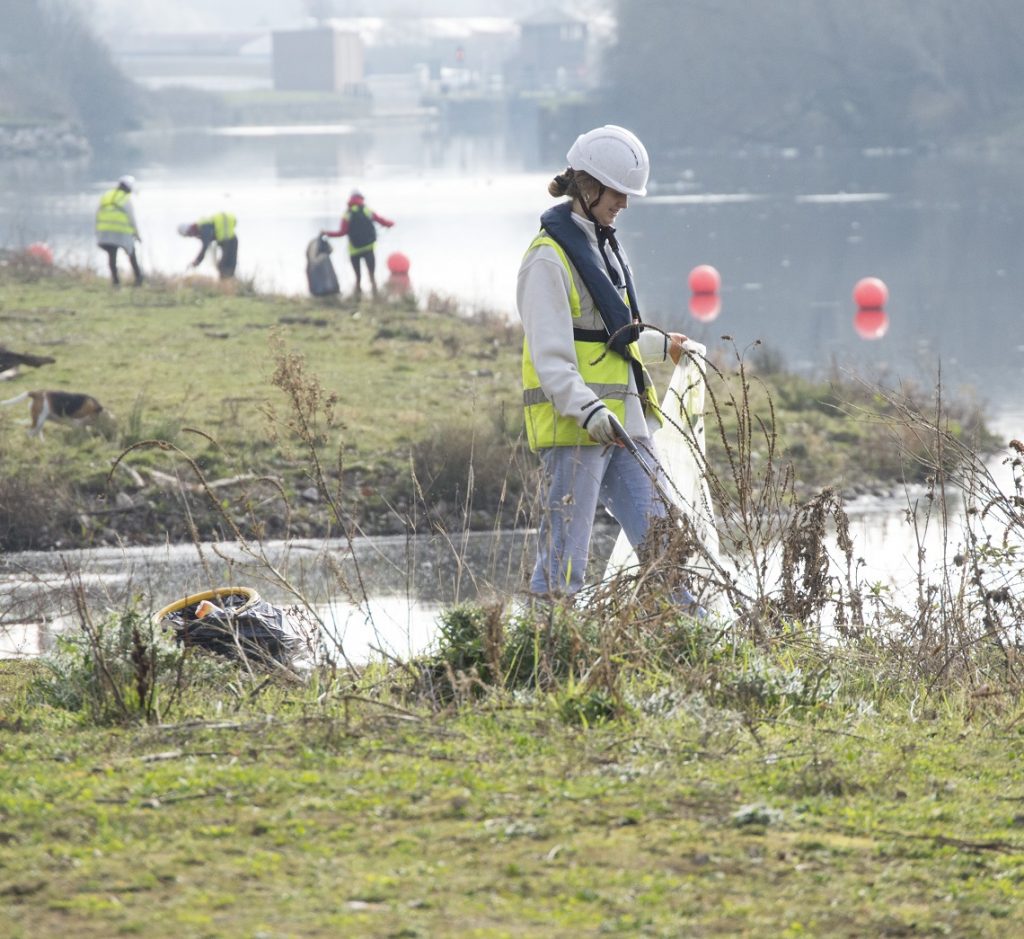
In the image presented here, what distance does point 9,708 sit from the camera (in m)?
4.34

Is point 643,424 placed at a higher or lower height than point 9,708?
higher

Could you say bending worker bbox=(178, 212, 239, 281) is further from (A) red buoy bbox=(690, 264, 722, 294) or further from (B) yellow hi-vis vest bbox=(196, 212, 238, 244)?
(A) red buoy bbox=(690, 264, 722, 294)

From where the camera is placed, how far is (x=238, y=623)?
5254mm

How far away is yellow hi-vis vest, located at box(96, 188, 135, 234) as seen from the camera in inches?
834

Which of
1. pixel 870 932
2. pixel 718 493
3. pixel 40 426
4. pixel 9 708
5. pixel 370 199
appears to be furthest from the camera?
pixel 370 199

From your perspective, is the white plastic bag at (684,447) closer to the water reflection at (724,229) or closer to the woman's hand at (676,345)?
the woman's hand at (676,345)

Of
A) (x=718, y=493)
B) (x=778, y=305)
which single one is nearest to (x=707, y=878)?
(x=718, y=493)

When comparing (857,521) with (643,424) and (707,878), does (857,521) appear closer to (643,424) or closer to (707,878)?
(643,424)

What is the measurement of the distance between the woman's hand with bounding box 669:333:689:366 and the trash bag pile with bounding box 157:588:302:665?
5.08ft

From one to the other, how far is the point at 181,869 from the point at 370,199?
5725 cm

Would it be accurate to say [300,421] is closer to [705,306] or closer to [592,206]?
[592,206]

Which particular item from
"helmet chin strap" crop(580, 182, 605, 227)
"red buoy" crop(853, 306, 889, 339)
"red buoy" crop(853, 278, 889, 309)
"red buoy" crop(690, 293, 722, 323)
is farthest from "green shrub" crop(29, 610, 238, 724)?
"red buoy" crop(853, 278, 889, 309)

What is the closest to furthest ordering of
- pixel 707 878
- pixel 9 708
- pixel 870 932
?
pixel 870 932 < pixel 707 878 < pixel 9 708

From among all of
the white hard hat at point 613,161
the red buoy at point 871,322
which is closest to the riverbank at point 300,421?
the white hard hat at point 613,161
